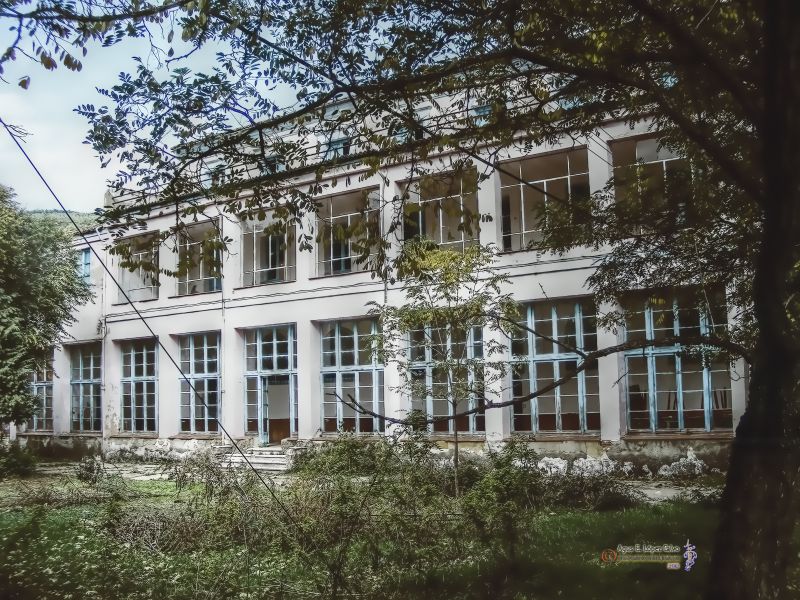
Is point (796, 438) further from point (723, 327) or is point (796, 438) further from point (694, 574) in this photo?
point (723, 327)

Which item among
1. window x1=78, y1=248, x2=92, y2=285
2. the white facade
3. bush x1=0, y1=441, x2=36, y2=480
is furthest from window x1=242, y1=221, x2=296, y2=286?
bush x1=0, y1=441, x2=36, y2=480

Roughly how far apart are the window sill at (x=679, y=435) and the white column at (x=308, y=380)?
588cm

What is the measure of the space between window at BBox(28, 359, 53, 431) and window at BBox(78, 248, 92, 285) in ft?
10.3

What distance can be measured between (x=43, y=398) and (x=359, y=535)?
360 inches

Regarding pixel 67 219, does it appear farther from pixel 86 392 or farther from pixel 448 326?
pixel 448 326

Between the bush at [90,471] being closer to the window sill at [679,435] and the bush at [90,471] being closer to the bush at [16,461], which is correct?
the bush at [16,461]

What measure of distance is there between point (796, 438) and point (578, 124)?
2901 millimetres

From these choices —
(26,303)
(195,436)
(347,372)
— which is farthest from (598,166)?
(26,303)

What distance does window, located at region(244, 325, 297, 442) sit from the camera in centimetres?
1307

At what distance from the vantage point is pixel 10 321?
11.0 meters

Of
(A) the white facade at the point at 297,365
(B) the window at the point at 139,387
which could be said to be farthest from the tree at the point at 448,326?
(B) the window at the point at 139,387

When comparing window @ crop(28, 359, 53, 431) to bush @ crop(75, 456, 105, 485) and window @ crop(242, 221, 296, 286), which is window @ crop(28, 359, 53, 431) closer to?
bush @ crop(75, 456, 105, 485)

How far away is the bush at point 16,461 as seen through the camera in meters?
9.18

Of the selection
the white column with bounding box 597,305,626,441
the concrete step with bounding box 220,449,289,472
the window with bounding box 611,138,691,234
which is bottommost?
the concrete step with bounding box 220,449,289,472
